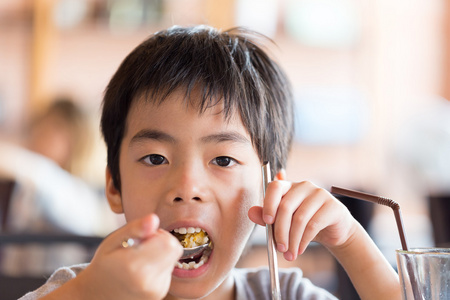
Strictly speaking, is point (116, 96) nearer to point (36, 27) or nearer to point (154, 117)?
point (154, 117)

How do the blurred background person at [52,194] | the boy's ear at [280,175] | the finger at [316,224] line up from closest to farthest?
the finger at [316,224] → the boy's ear at [280,175] → the blurred background person at [52,194]

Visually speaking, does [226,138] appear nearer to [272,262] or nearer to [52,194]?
[272,262]

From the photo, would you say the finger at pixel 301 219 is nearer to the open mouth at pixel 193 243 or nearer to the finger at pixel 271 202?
the finger at pixel 271 202

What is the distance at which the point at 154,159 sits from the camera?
39.6 inches

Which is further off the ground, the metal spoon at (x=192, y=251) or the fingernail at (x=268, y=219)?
the fingernail at (x=268, y=219)

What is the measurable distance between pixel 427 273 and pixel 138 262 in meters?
0.31

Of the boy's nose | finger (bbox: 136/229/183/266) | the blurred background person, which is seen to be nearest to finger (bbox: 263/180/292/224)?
the boy's nose

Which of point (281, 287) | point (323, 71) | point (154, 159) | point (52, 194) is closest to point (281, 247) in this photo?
point (154, 159)

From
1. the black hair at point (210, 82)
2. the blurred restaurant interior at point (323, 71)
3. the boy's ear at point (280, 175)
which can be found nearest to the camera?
the black hair at point (210, 82)

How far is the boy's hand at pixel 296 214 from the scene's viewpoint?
2.87 ft

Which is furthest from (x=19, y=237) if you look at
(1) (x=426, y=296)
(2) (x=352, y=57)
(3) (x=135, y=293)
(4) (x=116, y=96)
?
(2) (x=352, y=57)

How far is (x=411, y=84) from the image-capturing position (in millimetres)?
4539

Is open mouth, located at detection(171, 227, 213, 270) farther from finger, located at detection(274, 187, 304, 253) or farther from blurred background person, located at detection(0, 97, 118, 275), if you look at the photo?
blurred background person, located at detection(0, 97, 118, 275)

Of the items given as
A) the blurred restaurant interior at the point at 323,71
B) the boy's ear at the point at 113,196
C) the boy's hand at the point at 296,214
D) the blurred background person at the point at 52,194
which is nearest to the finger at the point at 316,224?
the boy's hand at the point at 296,214
